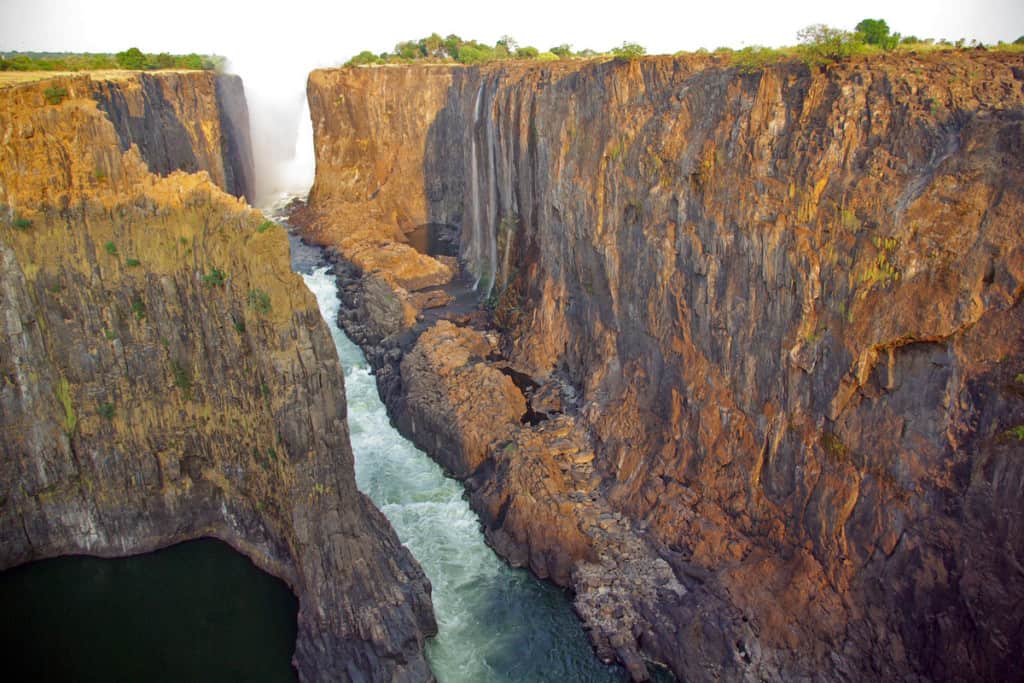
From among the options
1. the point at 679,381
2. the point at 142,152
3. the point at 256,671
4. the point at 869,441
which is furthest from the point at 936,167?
the point at 142,152

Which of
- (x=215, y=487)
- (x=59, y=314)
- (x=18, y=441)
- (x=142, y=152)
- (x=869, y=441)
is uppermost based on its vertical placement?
(x=142, y=152)

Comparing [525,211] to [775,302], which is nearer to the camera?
[775,302]

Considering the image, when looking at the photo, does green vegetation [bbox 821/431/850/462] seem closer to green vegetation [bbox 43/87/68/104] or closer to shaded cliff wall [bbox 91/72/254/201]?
green vegetation [bbox 43/87/68/104]

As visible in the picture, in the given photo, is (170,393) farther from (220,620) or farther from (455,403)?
(455,403)

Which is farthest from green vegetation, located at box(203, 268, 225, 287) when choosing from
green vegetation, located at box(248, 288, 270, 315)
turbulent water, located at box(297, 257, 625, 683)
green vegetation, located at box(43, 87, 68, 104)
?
turbulent water, located at box(297, 257, 625, 683)

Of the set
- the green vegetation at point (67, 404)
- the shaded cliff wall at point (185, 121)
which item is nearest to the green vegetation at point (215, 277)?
the green vegetation at point (67, 404)

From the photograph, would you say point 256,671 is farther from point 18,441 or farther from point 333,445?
point 18,441

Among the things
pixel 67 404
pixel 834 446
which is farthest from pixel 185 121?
pixel 834 446

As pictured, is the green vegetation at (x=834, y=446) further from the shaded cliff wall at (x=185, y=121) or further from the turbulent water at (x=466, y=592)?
the shaded cliff wall at (x=185, y=121)

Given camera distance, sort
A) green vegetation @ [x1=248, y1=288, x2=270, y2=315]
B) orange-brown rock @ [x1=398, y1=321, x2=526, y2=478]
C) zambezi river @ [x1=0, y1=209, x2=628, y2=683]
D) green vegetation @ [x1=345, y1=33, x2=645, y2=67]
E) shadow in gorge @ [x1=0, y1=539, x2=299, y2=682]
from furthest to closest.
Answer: green vegetation @ [x1=345, y1=33, x2=645, y2=67], orange-brown rock @ [x1=398, y1=321, x2=526, y2=478], zambezi river @ [x1=0, y1=209, x2=628, y2=683], shadow in gorge @ [x1=0, y1=539, x2=299, y2=682], green vegetation @ [x1=248, y1=288, x2=270, y2=315]
